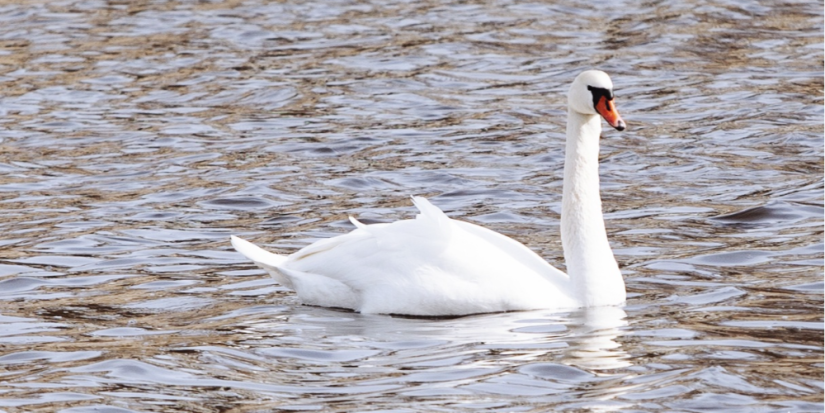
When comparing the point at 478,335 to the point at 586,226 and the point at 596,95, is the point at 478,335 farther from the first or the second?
the point at 596,95

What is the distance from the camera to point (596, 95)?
7.28 metres

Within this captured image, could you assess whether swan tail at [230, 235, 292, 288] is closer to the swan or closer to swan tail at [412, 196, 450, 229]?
the swan

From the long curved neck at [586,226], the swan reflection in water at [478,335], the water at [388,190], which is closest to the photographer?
the water at [388,190]

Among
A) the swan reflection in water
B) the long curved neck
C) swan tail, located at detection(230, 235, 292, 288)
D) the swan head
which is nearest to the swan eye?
the swan head

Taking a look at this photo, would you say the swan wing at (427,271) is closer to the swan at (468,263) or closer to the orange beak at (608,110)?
the swan at (468,263)

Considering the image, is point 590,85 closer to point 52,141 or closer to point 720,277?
point 720,277

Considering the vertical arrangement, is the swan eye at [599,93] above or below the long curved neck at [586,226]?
above

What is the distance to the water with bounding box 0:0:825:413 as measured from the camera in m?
6.01

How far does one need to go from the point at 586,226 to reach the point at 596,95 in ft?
2.39

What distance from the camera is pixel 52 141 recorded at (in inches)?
514

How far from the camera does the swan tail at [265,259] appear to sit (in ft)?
25.2

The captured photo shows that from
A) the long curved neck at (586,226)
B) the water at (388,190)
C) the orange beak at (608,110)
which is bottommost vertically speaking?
the water at (388,190)

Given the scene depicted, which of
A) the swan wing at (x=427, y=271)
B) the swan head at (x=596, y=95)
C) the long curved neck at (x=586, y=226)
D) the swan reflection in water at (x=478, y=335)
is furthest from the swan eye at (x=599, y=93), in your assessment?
the swan reflection in water at (x=478, y=335)

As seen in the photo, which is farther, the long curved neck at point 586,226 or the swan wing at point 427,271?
the long curved neck at point 586,226
